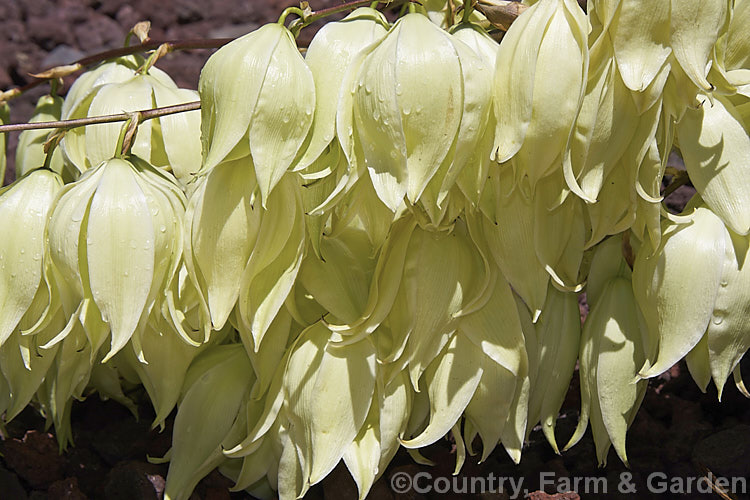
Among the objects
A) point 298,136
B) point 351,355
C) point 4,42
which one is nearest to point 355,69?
point 298,136

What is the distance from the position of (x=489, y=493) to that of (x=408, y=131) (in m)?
0.35

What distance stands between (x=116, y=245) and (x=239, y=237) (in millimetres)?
86

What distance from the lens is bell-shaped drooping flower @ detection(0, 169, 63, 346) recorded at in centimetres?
60

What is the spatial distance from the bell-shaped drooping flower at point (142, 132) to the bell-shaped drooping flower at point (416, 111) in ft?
0.80

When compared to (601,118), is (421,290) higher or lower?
lower

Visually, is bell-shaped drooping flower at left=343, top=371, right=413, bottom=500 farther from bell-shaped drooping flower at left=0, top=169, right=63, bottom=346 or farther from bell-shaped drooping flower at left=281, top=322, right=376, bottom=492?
bell-shaped drooping flower at left=0, top=169, right=63, bottom=346

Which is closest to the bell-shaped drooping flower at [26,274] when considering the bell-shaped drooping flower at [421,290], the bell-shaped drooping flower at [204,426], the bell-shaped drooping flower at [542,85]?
the bell-shaped drooping flower at [204,426]

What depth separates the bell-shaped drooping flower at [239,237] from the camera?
566mm

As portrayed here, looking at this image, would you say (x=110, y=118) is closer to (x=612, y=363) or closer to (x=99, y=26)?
(x=612, y=363)

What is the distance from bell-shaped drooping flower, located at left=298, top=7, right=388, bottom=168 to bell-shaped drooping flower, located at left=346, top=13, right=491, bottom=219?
0.09 ft

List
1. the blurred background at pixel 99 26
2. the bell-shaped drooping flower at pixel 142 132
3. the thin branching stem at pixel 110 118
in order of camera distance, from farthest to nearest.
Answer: the blurred background at pixel 99 26
the bell-shaped drooping flower at pixel 142 132
the thin branching stem at pixel 110 118

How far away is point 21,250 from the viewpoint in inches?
23.6

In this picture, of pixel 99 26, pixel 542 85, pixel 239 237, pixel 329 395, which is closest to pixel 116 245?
pixel 239 237

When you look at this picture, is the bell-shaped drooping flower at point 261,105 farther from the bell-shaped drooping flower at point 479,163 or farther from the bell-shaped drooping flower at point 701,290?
the bell-shaped drooping flower at point 701,290
